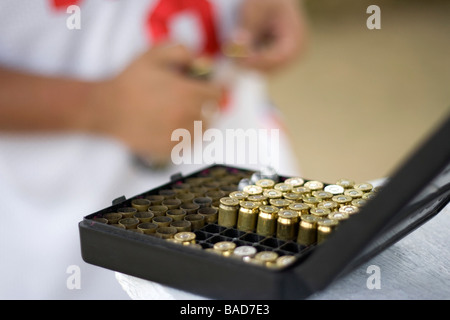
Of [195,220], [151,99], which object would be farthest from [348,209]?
[151,99]

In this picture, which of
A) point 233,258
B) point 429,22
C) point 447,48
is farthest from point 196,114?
point 429,22

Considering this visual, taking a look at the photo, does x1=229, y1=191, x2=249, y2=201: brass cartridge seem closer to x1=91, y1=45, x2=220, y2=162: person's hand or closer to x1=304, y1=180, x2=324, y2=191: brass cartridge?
x1=304, y1=180, x2=324, y2=191: brass cartridge

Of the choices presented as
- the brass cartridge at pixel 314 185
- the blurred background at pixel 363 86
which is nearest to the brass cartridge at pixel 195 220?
the brass cartridge at pixel 314 185

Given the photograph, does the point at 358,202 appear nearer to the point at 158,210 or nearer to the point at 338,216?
the point at 338,216

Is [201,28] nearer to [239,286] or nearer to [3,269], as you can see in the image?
[3,269]

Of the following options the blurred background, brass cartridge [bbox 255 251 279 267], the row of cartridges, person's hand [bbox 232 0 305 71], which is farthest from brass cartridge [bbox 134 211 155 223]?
the blurred background

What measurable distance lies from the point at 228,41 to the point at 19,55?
301 millimetres

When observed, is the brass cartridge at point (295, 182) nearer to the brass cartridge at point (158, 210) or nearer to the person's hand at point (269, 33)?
the brass cartridge at point (158, 210)

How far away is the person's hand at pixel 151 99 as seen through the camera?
31.0 inches

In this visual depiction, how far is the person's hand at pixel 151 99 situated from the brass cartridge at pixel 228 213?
30cm

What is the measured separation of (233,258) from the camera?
43cm

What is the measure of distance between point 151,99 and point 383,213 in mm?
468

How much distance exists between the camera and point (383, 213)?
1.22ft

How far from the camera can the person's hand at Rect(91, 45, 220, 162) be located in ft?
2.58
